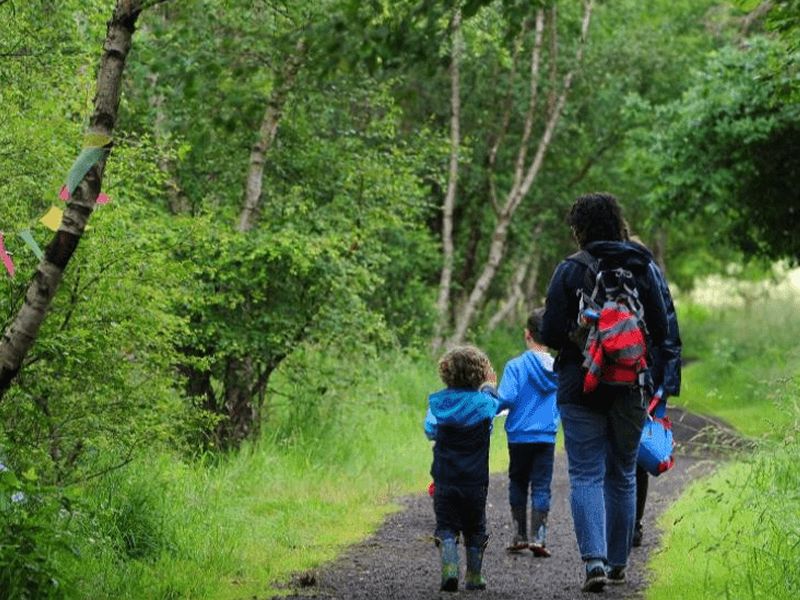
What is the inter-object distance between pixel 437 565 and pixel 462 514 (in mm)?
1164

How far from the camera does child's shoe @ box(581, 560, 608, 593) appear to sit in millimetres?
7102

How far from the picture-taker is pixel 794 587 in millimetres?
6359

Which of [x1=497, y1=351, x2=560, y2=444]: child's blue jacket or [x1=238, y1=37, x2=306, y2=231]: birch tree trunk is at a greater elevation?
[x1=238, y1=37, x2=306, y2=231]: birch tree trunk

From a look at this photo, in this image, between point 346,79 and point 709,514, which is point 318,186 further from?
point 709,514

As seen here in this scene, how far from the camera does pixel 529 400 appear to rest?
895cm

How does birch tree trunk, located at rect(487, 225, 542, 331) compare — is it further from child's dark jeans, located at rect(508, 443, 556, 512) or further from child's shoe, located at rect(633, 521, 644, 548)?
child's dark jeans, located at rect(508, 443, 556, 512)

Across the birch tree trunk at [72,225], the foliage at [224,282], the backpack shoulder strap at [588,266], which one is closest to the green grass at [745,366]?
the foliage at [224,282]

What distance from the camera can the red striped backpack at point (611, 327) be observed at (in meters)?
6.80

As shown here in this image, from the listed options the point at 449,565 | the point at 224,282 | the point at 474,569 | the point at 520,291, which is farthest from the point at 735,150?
the point at 520,291

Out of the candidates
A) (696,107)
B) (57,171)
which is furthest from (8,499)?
(696,107)

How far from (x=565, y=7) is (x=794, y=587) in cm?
2520

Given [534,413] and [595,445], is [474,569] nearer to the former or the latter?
[595,445]

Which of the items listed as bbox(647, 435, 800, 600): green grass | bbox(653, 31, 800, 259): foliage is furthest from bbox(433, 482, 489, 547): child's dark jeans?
bbox(653, 31, 800, 259): foliage

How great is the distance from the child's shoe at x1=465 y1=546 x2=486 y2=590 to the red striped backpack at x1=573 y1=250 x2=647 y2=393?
1202 mm
